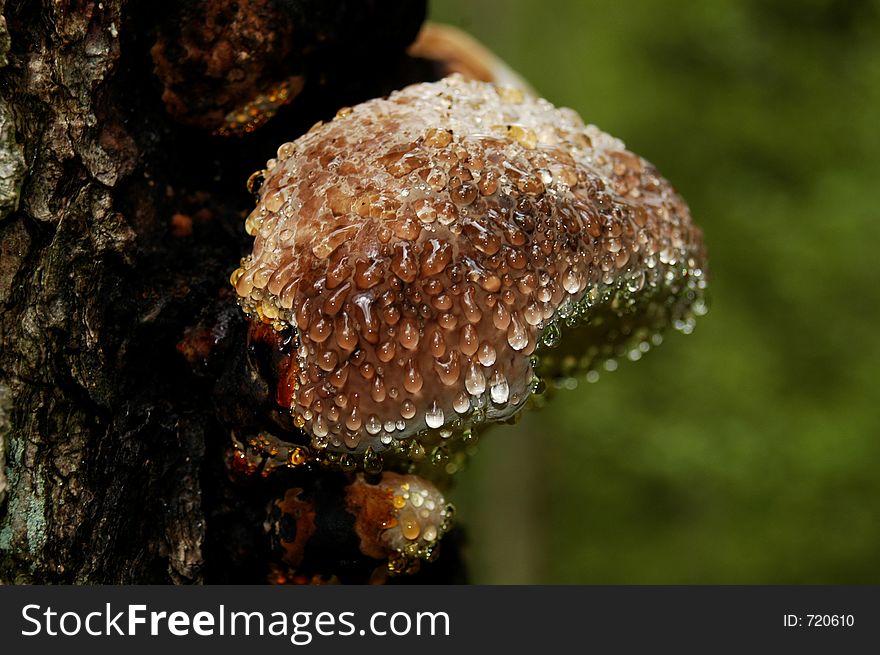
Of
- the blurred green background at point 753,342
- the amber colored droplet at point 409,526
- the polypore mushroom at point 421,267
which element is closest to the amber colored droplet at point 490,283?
the polypore mushroom at point 421,267

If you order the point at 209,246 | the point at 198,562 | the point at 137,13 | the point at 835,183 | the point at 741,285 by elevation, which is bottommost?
the point at 198,562

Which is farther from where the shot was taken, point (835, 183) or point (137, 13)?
point (835, 183)

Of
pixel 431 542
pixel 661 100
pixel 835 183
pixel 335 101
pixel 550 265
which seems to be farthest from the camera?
pixel 661 100

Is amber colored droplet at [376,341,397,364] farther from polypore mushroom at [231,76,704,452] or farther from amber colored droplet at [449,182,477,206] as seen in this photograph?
amber colored droplet at [449,182,477,206]

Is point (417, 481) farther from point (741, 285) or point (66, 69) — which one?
point (741, 285)

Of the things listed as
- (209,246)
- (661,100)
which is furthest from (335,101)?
(661,100)

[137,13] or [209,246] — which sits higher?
[137,13]

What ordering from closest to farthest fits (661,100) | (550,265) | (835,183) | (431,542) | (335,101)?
1. (550,265)
2. (431,542)
3. (335,101)
4. (835,183)
5. (661,100)
